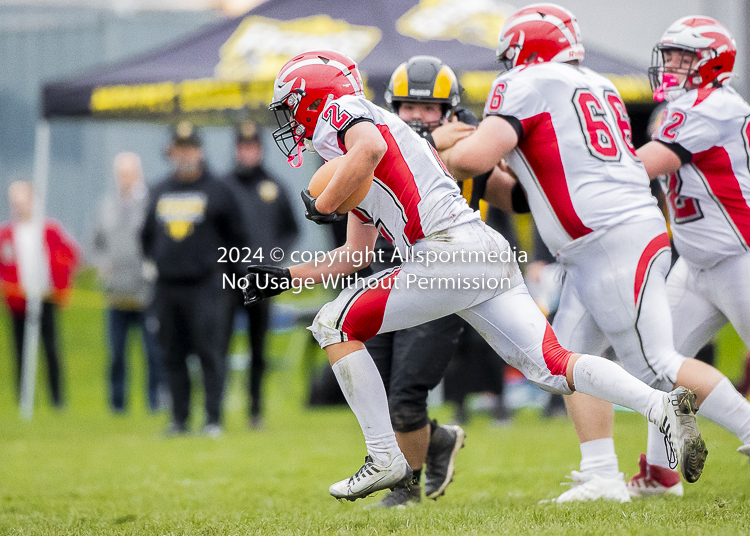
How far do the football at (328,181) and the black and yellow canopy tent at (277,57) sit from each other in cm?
501

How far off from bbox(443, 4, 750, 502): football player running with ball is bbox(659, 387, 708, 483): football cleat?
66 cm

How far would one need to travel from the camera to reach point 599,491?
180 inches

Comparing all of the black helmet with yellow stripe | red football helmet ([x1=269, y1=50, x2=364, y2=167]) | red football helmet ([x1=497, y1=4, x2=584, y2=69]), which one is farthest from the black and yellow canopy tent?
red football helmet ([x1=269, y1=50, x2=364, y2=167])

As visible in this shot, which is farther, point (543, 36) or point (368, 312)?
point (543, 36)

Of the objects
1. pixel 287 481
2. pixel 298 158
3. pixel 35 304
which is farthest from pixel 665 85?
pixel 35 304

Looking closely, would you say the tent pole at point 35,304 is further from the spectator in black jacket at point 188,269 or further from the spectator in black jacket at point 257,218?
the spectator in black jacket at point 257,218

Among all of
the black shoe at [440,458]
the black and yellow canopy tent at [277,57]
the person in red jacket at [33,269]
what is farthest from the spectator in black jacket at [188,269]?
the black shoe at [440,458]

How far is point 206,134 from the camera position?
55.2ft

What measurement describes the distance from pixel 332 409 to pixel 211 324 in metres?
2.13

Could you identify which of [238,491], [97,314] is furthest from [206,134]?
[238,491]

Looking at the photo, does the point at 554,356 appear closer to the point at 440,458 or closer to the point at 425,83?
the point at 440,458

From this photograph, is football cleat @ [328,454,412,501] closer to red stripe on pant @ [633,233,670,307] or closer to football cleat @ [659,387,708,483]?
football cleat @ [659,387,708,483]

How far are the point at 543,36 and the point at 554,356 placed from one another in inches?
61.6

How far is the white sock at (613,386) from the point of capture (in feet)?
12.0
